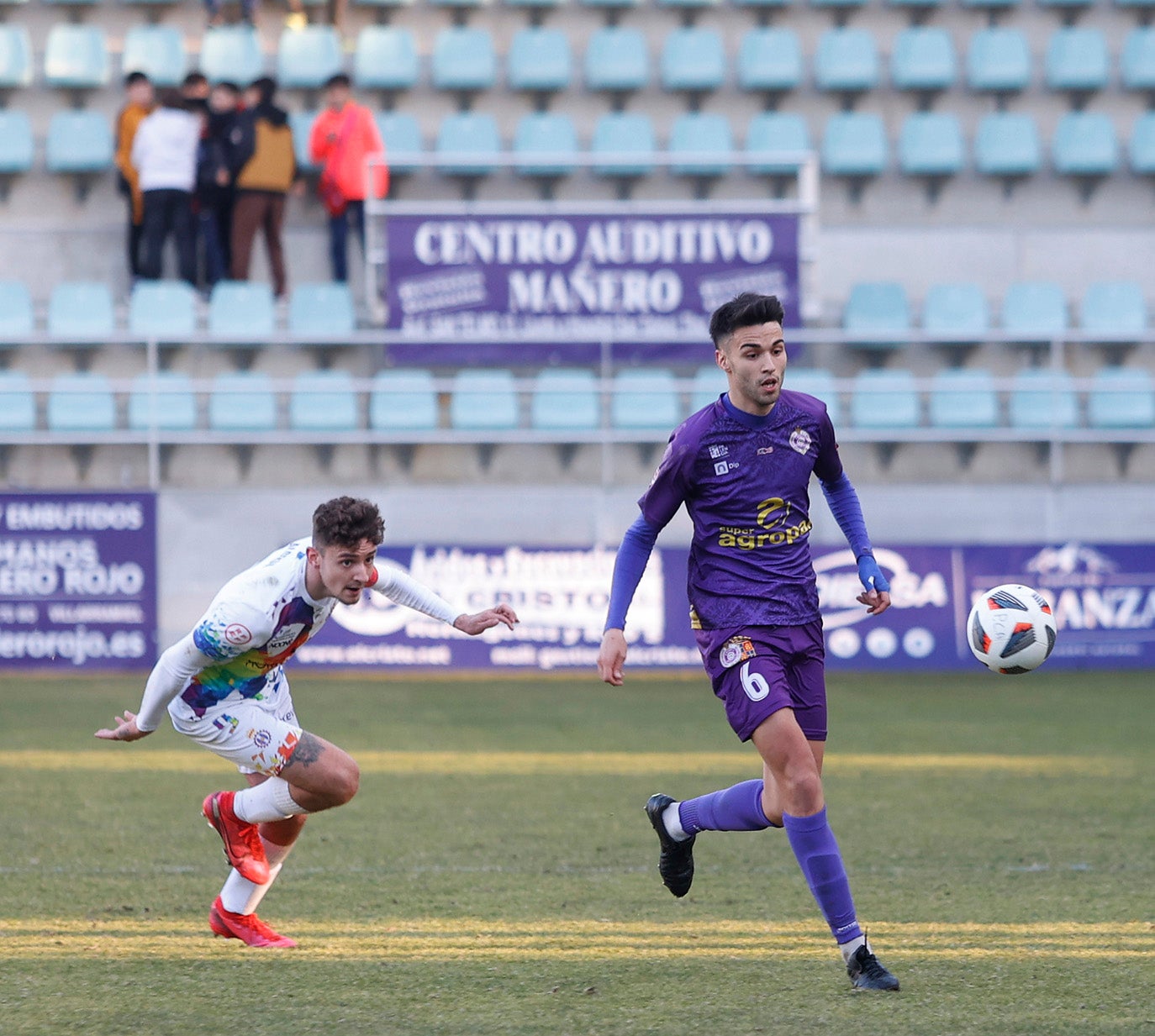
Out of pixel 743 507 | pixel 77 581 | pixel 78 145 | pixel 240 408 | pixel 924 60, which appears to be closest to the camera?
pixel 743 507

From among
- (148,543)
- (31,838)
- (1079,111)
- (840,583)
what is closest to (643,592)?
(840,583)

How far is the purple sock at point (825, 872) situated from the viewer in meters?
4.64

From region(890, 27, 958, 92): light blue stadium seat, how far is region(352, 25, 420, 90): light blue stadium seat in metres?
5.56

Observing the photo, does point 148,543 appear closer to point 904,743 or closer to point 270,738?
point 904,743

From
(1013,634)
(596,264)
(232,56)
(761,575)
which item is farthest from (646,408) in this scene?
(761,575)

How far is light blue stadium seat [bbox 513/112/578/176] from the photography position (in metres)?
17.8

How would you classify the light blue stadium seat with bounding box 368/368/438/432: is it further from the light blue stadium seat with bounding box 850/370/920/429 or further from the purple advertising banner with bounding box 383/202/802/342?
the light blue stadium seat with bounding box 850/370/920/429

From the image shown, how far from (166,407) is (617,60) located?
663 cm

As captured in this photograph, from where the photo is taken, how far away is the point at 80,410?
1578cm

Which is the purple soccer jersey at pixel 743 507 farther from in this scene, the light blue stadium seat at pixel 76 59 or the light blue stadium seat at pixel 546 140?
the light blue stadium seat at pixel 76 59

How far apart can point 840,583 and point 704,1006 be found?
9.96 metres

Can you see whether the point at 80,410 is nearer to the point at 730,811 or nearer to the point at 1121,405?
the point at 1121,405

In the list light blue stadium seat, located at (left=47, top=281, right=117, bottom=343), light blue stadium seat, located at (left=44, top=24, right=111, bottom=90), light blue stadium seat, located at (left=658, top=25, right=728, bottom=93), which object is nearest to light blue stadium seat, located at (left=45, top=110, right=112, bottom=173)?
light blue stadium seat, located at (left=44, top=24, right=111, bottom=90)

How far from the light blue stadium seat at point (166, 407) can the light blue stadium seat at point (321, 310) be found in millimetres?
1266
